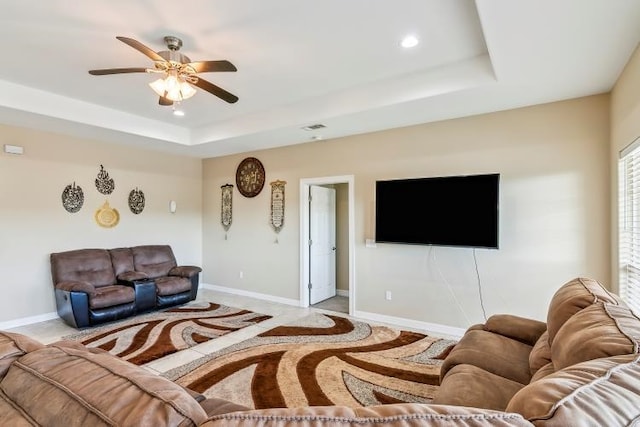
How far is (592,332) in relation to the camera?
4.68 ft

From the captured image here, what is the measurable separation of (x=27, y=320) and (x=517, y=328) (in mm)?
5934

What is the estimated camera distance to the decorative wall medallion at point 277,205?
229 inches

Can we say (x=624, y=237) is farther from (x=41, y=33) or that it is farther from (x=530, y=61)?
(x=41, y=33)

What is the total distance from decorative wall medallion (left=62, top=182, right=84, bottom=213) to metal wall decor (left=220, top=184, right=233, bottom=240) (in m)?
2.27

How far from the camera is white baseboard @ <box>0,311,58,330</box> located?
14.7ft

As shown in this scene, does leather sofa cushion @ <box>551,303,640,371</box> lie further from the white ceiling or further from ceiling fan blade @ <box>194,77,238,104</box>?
ceiling fan blade @ <box>194,77,238,104</box>

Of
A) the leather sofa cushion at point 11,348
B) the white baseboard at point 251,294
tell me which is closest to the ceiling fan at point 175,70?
the leather sofa cushion at point 11,348

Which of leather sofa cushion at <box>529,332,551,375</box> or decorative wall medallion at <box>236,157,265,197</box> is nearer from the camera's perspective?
leather sofa cushion at <box>529,332,551,375</box>

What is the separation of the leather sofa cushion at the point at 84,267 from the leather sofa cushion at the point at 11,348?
4311mm

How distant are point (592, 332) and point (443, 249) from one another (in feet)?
9.36

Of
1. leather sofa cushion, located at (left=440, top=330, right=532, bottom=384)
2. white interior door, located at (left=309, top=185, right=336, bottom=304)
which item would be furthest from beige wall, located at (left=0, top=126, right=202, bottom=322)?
leather sofa cushion, located at (left=440, top=330, right=532, bottom=384)

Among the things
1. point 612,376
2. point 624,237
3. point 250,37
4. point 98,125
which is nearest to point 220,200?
point 98,125

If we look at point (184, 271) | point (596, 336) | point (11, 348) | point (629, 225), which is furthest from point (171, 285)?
point (629, 225)

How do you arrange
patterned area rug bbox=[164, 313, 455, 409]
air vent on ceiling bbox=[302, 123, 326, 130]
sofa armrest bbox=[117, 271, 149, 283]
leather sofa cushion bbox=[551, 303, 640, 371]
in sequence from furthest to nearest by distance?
sofa armrest bbox=[117, 271, 149, 283] → air vent on ceiling bbox=[302, 123, 326, 130] → patterned area rug bbox=[164, 313, 455, 409] → leather sofa cushion bbox=[551, 303, 640, 371]
